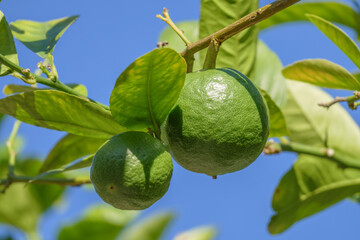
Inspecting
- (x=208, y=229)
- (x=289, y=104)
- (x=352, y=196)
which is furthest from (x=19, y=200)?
(x=352, y=196)

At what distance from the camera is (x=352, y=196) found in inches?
73.0

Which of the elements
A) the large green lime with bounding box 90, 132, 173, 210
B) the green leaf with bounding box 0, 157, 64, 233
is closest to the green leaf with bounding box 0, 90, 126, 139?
the large green lime with bounding box 90, 132, 173, 210

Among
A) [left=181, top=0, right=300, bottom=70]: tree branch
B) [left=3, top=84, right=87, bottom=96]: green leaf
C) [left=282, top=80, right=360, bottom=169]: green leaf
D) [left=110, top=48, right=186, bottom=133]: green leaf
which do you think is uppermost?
[left=181, top=0, right=300, bottom=70]: tree branch

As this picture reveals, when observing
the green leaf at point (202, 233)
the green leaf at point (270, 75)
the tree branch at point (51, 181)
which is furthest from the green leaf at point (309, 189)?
the green leaf at point (202, 233)

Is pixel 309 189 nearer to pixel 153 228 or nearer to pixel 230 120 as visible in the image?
pixel 230 120

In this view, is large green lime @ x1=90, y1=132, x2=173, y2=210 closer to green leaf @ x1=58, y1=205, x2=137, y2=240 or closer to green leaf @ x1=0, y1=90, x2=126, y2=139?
green leaf @ x1=0, y1=90, x2=126, y2=139

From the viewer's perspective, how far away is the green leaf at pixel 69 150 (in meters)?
1.41

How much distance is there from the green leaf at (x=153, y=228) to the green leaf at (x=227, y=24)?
57.5 inches

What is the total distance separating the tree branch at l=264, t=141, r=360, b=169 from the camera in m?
1.56

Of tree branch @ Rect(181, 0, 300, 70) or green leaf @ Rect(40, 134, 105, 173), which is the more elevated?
tree branch @ Rect(181, 0, 300, 70)

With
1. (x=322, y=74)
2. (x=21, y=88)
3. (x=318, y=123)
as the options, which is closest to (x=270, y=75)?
(x=318, y=123)

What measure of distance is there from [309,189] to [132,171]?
2.88 feet

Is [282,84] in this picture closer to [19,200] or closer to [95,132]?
[95,132]

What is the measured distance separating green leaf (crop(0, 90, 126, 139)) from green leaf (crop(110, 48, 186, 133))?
7 cm
